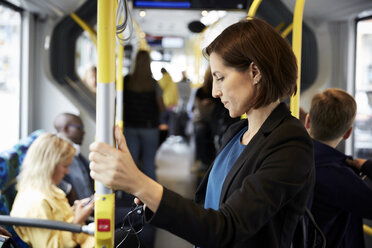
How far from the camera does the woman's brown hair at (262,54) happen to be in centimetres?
105

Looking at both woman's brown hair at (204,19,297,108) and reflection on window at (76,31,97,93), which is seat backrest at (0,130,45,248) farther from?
woman's brown hair at (204,19,297,108)

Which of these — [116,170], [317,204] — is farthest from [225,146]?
[317,204]

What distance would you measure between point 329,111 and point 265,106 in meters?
0.89

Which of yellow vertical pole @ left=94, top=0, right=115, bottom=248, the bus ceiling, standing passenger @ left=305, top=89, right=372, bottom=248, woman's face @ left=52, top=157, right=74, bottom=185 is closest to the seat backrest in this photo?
woman's face @ left=52, top=157, right=74, bottom=185


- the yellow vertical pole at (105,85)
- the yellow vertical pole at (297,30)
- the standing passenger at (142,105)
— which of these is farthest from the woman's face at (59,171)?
the standing passenger at (142,105)

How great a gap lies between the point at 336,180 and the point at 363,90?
1494 millimetres

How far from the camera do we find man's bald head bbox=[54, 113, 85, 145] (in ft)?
11.3

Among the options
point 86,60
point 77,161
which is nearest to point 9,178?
point 77,161

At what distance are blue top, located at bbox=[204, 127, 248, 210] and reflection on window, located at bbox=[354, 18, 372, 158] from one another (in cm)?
202

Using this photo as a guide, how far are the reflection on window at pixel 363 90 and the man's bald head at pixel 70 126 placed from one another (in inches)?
90.7

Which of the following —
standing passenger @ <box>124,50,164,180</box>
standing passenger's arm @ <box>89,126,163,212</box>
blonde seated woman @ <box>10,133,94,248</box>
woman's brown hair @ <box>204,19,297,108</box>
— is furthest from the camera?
standing passenger @ <box>124,50,164,180</box>

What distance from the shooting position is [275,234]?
1027 mm

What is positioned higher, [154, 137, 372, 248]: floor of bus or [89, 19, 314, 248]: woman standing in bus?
[89, 19, 314, 248]: woman standing in bus

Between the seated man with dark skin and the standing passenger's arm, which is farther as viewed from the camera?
the seated man with dark skin
